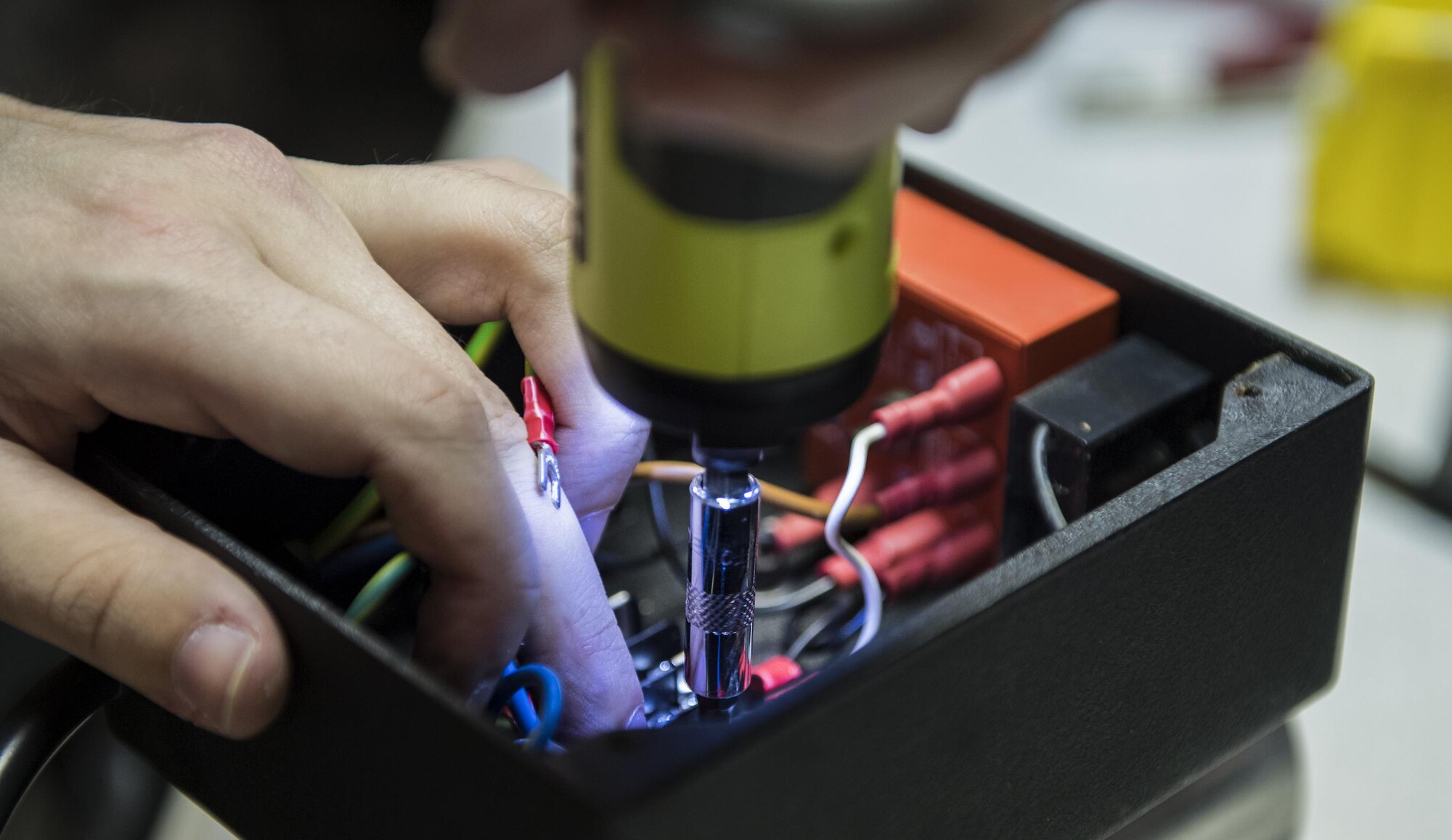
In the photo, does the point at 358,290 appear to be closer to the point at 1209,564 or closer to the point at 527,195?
the point at 527,195

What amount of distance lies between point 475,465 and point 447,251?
109 millimetres

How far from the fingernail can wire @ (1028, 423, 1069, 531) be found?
233 millimetres

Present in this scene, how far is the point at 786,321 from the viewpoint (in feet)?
0.84

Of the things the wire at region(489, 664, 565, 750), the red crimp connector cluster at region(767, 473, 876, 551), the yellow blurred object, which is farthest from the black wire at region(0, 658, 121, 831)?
the yellow blurred object

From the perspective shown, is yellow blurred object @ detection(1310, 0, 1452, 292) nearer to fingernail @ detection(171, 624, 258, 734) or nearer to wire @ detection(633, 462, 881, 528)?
wire @ detection(633, 462, 881, 528)

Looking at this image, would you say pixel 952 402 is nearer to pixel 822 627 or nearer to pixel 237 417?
pixel 822 627

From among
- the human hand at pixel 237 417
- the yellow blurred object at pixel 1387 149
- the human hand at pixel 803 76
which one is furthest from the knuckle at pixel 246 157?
the yellow blurred object at pixel 1387 149

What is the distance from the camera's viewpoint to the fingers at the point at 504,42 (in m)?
0.25

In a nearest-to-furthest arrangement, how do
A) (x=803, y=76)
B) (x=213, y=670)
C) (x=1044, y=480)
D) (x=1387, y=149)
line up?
(x=803, y=76)
(x=213, y=670)
(x=1044, y=480)
(x=1387, y=149)

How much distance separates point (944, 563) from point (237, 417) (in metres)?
0.24

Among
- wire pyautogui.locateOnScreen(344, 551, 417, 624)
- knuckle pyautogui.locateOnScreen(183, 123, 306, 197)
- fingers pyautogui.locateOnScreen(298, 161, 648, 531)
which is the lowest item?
wire pyautogui.locateOnScreen(344, 551, 417, 624)

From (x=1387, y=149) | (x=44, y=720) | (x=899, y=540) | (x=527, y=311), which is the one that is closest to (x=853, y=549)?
(x=899, y=540)

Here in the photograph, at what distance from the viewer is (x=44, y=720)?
1.25ft

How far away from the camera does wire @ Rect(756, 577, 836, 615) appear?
19.0 inches
